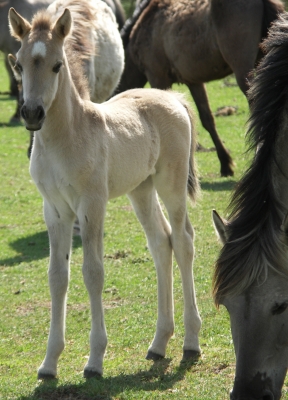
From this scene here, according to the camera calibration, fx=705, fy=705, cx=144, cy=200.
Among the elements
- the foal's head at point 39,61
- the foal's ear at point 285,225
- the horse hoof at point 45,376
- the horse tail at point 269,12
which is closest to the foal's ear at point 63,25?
the foal's head at point 39,61

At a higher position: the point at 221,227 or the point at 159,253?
the point at 221,227

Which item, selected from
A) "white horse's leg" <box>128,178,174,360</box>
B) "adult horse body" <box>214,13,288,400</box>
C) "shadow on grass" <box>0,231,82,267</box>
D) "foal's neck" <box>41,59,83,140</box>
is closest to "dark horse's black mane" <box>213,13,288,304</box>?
"adult horse body" <box>214,13,288,400</box>

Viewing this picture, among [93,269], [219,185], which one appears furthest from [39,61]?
[219,185]

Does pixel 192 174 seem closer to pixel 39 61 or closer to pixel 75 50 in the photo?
pixel 39 61

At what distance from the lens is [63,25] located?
4.56 meters

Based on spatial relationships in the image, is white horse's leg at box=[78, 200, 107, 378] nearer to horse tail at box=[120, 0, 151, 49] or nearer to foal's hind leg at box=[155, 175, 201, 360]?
foal's hind leg at box=[155, 175, 201, 360]

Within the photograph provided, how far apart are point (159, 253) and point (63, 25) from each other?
1.82 metres

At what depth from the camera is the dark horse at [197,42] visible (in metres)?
9.29

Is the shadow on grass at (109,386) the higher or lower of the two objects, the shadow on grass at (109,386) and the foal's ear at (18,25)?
the lower

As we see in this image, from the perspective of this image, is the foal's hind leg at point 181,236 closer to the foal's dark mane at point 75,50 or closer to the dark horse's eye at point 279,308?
the foal's dark mane at point 75,50

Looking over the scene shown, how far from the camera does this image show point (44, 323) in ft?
19.8

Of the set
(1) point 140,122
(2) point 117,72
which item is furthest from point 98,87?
(1) point 140,122

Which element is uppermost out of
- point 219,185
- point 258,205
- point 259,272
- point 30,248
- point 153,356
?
point 258,205

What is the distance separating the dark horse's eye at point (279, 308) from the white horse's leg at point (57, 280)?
171 centimetres
